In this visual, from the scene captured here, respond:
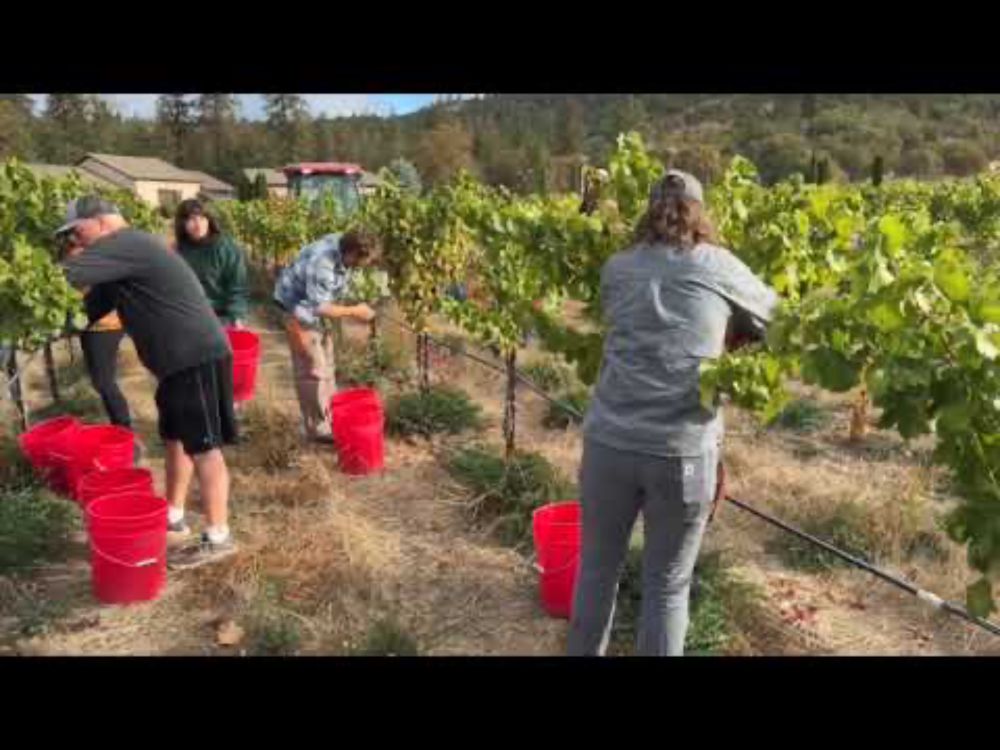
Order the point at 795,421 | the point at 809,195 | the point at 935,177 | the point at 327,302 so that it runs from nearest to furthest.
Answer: the point at 809,195, the point at 327,302, the point at 795,421, the point at 935,177

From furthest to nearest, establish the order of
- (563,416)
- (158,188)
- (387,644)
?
1. (158,188)
2. (563,416)
3. (387,644)

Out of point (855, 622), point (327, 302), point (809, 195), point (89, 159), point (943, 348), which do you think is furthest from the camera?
point (89, 159)

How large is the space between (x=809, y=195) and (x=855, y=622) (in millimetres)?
1867

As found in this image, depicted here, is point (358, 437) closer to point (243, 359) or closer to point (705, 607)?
point (243, 359)

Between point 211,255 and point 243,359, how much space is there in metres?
0.80

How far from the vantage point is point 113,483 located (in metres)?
4.18

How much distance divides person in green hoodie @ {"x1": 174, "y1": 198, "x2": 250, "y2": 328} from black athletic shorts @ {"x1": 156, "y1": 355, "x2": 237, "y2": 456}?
192cm

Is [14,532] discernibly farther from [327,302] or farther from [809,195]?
[809,195]

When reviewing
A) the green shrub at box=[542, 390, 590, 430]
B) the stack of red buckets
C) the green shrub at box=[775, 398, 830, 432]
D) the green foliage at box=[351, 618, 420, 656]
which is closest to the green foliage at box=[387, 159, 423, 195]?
the green shrub at box=[542, 390, 590, 430]

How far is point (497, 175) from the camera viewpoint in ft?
186

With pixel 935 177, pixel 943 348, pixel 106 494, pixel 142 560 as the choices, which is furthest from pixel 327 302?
pixel 935 177

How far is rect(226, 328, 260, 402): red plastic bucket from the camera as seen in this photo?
19.9ft

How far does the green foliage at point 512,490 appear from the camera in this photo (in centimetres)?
447

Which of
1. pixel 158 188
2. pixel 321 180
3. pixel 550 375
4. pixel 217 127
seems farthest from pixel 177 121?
pixel 550 375
